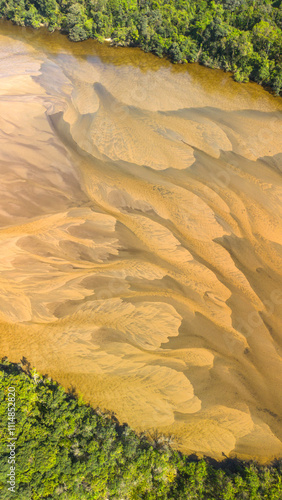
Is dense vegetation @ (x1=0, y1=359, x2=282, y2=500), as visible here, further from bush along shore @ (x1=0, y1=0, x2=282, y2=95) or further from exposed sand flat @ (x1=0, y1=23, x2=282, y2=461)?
bush along shore @ (x1=0, y1=0, x2=282, y2=95)

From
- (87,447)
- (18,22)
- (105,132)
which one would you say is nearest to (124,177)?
(105,132)

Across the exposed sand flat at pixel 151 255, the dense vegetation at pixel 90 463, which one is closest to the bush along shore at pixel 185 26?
the exposed sand flat at pixel 151 255

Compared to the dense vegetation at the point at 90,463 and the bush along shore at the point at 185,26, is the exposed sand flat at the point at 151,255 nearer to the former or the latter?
the dense vegetation at the point at 90,463

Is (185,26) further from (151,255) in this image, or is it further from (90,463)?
(90,463)

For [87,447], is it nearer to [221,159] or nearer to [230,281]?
[230,281]

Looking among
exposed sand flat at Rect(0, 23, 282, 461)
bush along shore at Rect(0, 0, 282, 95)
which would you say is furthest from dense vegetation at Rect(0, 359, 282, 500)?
bush along shore at Rect(0, 0, 282, 95)

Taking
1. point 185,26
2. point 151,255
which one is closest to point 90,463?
point 151,255

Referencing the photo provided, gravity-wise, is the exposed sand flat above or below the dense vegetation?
above
